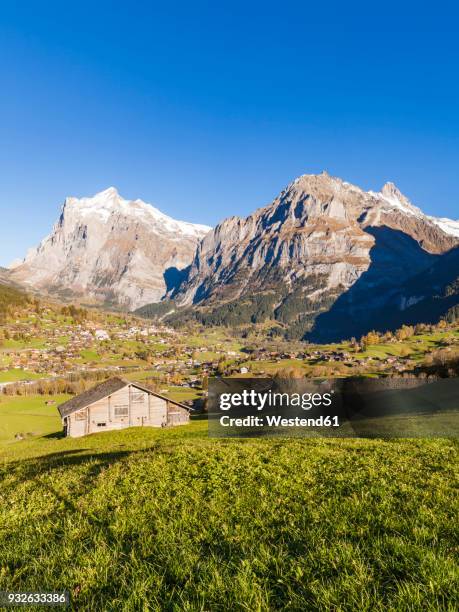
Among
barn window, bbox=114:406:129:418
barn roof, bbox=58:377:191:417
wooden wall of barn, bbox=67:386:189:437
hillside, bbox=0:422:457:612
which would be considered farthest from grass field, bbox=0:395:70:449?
hillside, bbox=0:422:457:612

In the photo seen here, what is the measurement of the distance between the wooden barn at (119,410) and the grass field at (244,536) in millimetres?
58800

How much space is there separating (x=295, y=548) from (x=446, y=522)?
301 centimetres

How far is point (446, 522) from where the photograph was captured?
266 inches

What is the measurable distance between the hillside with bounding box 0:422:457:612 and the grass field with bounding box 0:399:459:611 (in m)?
0.03

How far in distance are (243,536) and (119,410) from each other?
2667 inches

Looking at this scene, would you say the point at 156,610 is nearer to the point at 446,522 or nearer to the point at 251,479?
the point at 446,522

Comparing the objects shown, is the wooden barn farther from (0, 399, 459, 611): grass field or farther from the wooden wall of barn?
(0, 399, 459, 611): grass field

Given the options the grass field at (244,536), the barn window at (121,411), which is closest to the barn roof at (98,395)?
the barn window at (121,411)

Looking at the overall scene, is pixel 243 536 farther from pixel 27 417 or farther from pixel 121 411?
pixel 27 417

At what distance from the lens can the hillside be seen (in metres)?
4.76

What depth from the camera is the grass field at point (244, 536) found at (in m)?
4.74

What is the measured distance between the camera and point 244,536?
6730 millimetres

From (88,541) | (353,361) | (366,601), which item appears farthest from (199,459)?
(353,361)

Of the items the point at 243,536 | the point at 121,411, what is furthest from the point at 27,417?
the point at 243,536
